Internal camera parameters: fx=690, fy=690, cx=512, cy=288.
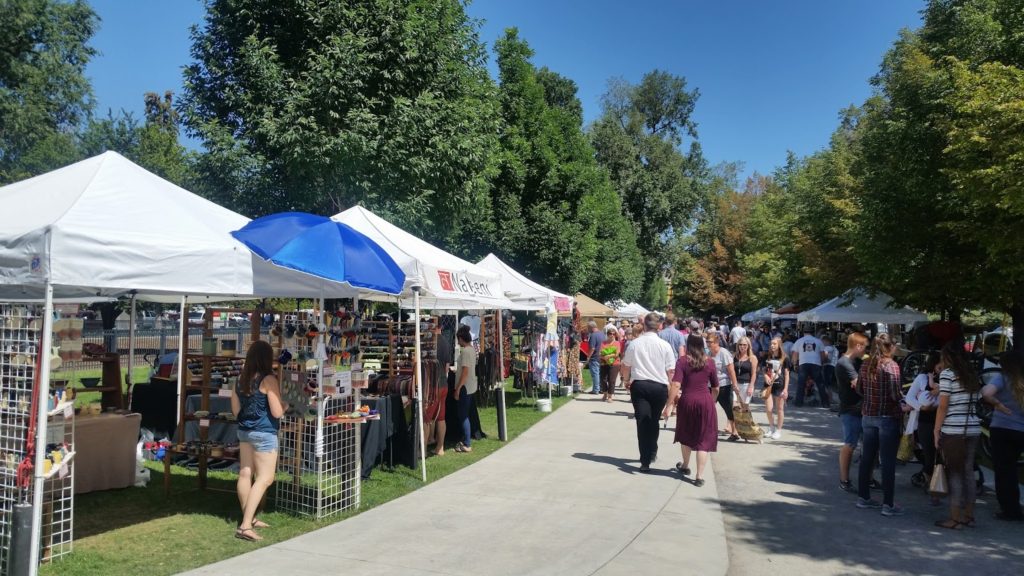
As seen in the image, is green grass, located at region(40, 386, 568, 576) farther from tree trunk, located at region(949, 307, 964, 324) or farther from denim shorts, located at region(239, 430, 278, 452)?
tree trunk, located at region(949, 307, 964, 324)

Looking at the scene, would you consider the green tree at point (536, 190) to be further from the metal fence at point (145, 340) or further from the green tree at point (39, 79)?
the green tree at point (39, 79)

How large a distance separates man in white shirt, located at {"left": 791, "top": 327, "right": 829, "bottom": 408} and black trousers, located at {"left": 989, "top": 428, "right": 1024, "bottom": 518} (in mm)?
9416

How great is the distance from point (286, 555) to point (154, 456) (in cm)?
484

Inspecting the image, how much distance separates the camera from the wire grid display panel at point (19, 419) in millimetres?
4926

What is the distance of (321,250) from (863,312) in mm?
19215

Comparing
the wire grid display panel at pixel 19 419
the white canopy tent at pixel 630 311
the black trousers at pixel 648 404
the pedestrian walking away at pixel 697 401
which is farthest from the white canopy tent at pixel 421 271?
the white canopy tent at pixel 630 311

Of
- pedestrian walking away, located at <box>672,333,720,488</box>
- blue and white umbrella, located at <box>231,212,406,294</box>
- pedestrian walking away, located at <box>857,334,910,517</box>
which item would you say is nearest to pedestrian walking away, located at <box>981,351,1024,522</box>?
pedestrian walking away, located at <box>857,334,910,517</box>

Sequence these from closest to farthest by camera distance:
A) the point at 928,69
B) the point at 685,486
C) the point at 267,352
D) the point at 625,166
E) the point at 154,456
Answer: the point at 267,352 < the point at 685,486 < the point at 154,456 < the point at 928,69 < the point at 625,166

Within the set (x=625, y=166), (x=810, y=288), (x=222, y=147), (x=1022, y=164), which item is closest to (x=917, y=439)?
(x=1022, y=164)

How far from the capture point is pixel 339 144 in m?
13.4

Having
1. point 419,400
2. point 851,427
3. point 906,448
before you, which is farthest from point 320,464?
point 906,448

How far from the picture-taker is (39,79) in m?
28.4

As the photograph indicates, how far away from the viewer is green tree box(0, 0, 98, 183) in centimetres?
2766

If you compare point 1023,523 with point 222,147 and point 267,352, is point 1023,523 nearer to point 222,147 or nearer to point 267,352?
point 267,352
